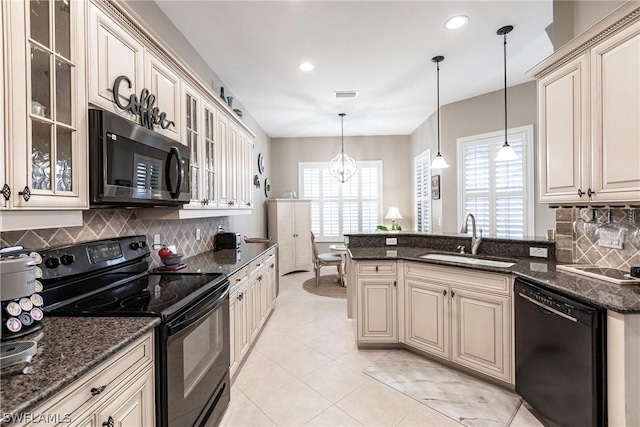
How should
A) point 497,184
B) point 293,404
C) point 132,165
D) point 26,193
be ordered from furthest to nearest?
point 497,184, point 293,404, point 132,165, point 26,193

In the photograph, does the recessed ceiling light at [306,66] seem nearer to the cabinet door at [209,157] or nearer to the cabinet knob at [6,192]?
the cabinet door at [209,157]

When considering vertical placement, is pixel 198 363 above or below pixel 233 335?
above

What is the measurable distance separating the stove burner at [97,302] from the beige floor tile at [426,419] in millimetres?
1843

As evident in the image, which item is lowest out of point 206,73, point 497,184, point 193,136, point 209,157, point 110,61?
point 497,184

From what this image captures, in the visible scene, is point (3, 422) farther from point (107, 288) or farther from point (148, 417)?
point (107, 288)

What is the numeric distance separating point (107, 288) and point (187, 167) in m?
0.93

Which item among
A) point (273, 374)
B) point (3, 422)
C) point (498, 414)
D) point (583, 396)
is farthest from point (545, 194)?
point (3, 422)

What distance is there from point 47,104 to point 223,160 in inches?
73.2

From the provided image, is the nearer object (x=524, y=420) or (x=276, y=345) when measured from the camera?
(x=524, y=420)

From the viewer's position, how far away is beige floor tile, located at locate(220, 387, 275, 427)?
192cm

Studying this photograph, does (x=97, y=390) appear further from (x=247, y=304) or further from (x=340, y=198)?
(x=340, y=198)

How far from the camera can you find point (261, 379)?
241 centimetres

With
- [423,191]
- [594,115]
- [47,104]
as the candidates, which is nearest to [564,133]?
[594,115]

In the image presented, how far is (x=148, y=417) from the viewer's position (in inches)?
48.3
